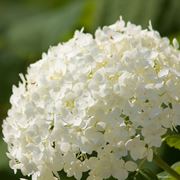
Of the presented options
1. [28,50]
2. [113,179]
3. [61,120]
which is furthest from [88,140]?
[28,50]

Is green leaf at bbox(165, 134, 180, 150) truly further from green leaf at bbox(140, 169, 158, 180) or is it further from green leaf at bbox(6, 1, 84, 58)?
green leaf at bbox(6, 1, 84, 58)

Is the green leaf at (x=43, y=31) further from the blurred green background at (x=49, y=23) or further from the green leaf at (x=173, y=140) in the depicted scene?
the green leaf at (x=173, y=140)

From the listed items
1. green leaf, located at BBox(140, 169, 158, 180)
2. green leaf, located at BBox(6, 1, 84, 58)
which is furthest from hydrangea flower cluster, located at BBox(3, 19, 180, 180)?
green leaf, located at BBox(6, 1, 84, 58)

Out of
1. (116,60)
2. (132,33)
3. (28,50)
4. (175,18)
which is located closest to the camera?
(116,60)

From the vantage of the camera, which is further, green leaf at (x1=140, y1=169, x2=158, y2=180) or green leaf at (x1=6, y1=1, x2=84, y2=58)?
green leaf at (x1=6, y1=1, x2=84, y2=58)

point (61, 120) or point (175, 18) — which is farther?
point (175, 18)

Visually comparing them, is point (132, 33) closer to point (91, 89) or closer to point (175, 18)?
point (91, 89)

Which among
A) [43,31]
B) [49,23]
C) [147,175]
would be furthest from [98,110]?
[43,31]
